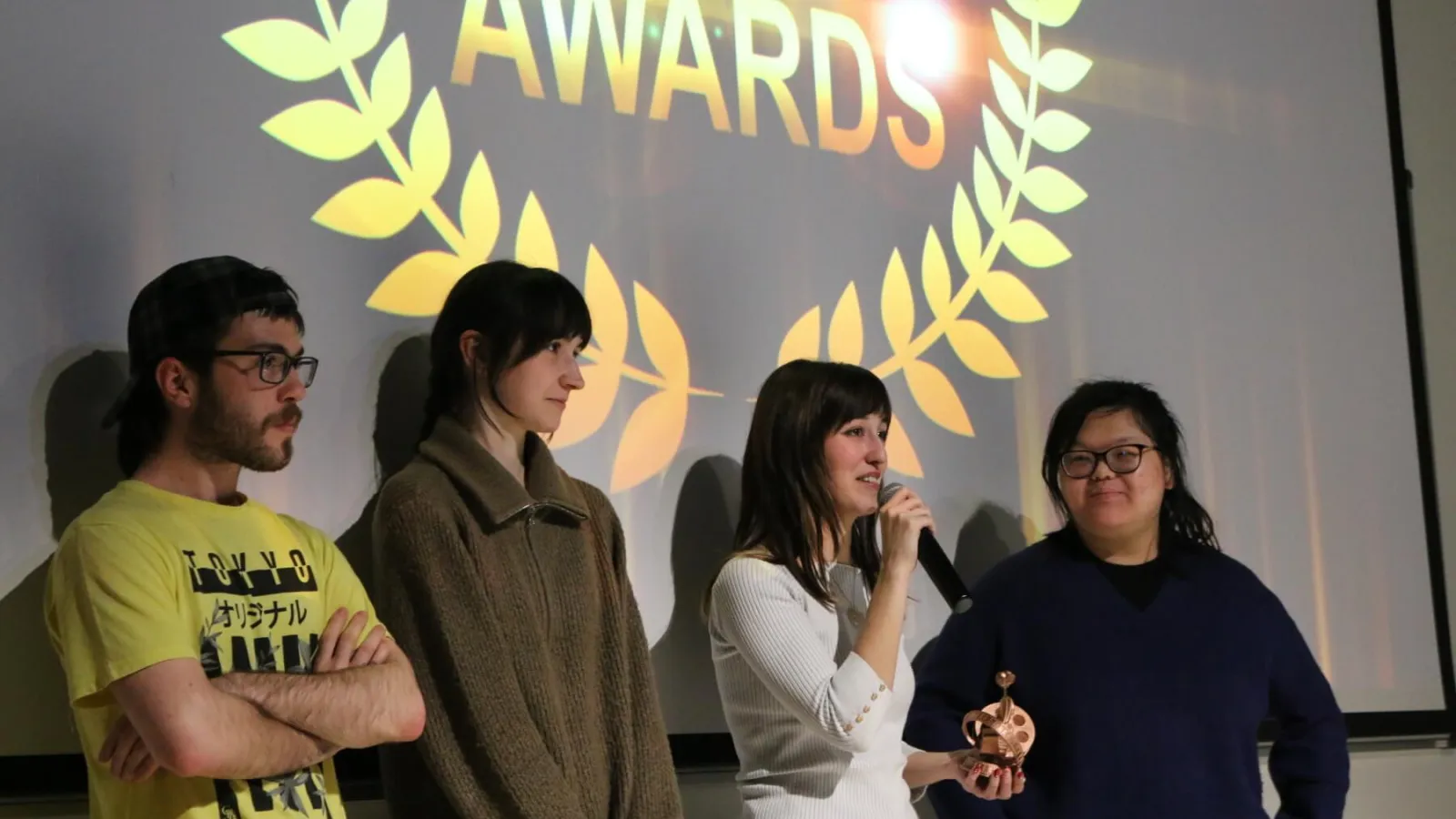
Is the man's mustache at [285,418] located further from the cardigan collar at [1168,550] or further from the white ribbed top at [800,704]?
the cardigan collar at [1168,550]

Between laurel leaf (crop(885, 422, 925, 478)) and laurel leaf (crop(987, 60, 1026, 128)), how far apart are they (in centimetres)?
77

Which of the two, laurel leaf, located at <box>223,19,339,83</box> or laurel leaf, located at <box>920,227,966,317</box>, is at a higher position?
laurel leaf, located at <box>223,19,339,83</box>

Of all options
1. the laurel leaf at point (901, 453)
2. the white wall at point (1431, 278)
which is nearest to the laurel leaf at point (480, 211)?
the laurel leaf at point (901, 453)

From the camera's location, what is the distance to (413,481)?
2.02 meters

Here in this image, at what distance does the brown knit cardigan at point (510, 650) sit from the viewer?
1903 mm

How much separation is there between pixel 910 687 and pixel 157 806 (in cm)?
120

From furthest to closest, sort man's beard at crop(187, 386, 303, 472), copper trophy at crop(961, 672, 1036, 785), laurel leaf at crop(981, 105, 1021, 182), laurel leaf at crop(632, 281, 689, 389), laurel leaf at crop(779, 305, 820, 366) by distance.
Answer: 1. laurel leaf at crop(981, 105, 1021, 182)
2. laurel leaf at crop(779, 305, 820, 366)
3. laurel leaf at crop(632, 281, 689, 389)
4. copper trophy at crop(961, 672, 1036, 785)
5. man's beard at crop(187, 386, 303, 472)

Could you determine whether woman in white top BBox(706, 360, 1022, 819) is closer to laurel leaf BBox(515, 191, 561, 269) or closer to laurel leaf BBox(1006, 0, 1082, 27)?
laurel leaf BBox(515, 191, 561, 269)

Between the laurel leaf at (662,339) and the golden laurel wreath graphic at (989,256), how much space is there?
22 cm

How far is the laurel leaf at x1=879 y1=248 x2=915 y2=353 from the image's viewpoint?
2.92 metres

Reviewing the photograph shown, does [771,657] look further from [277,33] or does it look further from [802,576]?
[277,33]

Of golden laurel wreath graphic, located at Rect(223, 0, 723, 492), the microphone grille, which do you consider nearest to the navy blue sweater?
the microphone grille

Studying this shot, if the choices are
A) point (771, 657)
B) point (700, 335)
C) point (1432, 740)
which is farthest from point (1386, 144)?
point (771, 657)

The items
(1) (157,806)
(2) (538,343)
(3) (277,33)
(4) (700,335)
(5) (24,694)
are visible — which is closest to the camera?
(1) (157,806)
